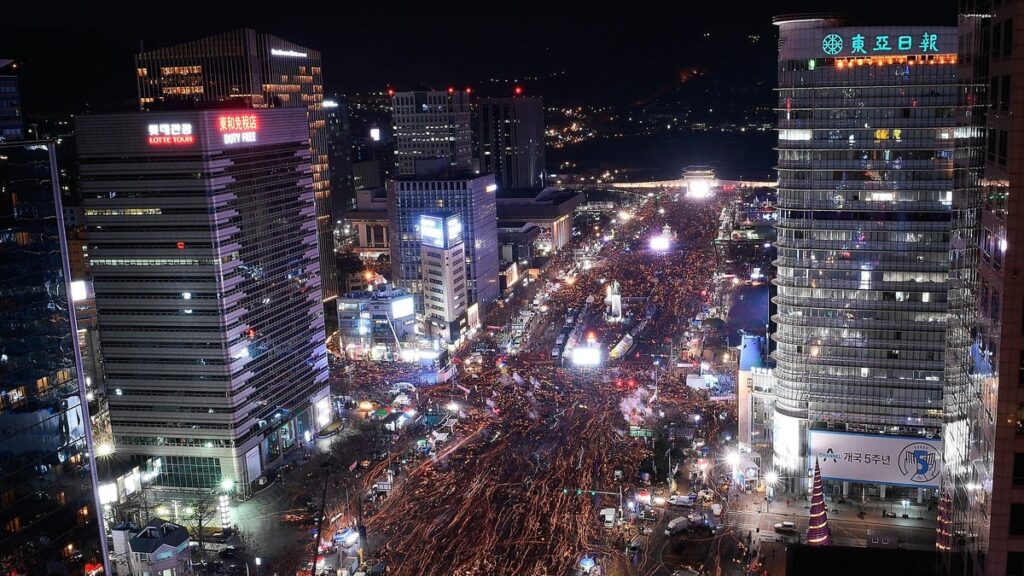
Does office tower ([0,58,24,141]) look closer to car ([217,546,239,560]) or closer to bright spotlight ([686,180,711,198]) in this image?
car ([217,546,239,560])

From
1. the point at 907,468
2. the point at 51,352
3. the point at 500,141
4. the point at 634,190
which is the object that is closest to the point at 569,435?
the point at 907,468

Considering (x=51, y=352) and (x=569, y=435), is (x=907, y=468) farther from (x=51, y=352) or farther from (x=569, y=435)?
(x=51, y=352)

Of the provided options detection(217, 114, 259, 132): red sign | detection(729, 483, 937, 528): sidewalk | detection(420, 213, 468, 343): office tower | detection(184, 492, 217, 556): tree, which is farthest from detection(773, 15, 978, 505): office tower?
detection(420, 213, 468, 343): office tower

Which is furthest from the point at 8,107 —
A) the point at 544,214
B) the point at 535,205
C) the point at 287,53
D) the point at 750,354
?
the point at 535,205

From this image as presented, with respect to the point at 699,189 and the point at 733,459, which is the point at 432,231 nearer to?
the point at 733,459

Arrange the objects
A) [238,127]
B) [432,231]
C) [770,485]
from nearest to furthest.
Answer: [770,485]
[238,127]
[432,231]
